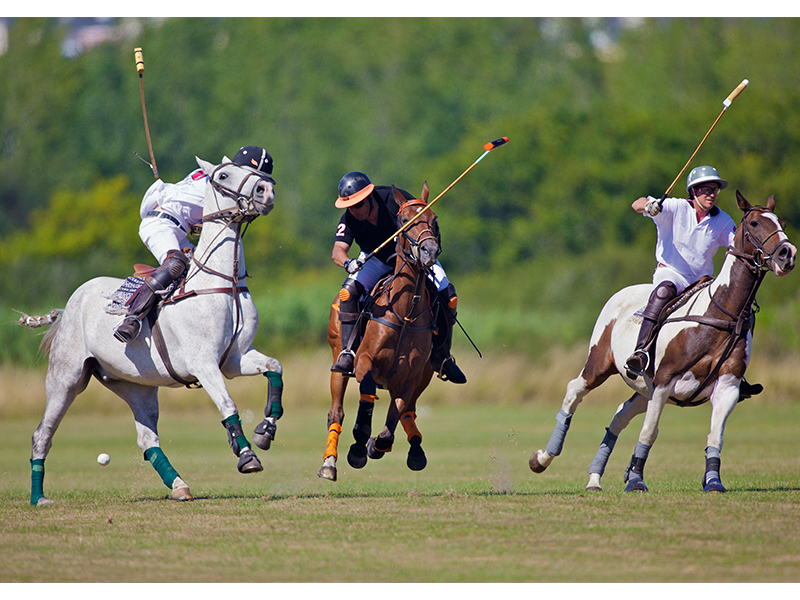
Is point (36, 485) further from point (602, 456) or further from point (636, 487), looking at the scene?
point (636, 487)

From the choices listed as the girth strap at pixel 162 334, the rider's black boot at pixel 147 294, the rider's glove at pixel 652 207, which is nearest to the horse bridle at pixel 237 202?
the rider's black boot at pixel 147 294

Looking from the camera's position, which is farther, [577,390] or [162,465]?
[577,390]

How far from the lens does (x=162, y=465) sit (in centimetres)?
1018

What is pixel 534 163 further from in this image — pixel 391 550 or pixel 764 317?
pixel 391 550

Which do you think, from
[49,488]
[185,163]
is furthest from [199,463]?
[185,163]

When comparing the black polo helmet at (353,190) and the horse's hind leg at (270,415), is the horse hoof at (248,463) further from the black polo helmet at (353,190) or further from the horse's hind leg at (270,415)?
the black polo helmet at (353,190)

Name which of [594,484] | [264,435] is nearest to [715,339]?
[594,484]

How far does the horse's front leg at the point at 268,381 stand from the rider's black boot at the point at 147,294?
83 centimetres

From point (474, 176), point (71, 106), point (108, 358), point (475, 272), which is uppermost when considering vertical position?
point (71, 106)

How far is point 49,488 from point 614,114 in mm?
40196

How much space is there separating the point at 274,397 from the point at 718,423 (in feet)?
12.0

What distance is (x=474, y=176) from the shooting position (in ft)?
164

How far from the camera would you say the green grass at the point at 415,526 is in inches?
271

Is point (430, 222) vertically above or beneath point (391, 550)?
above
